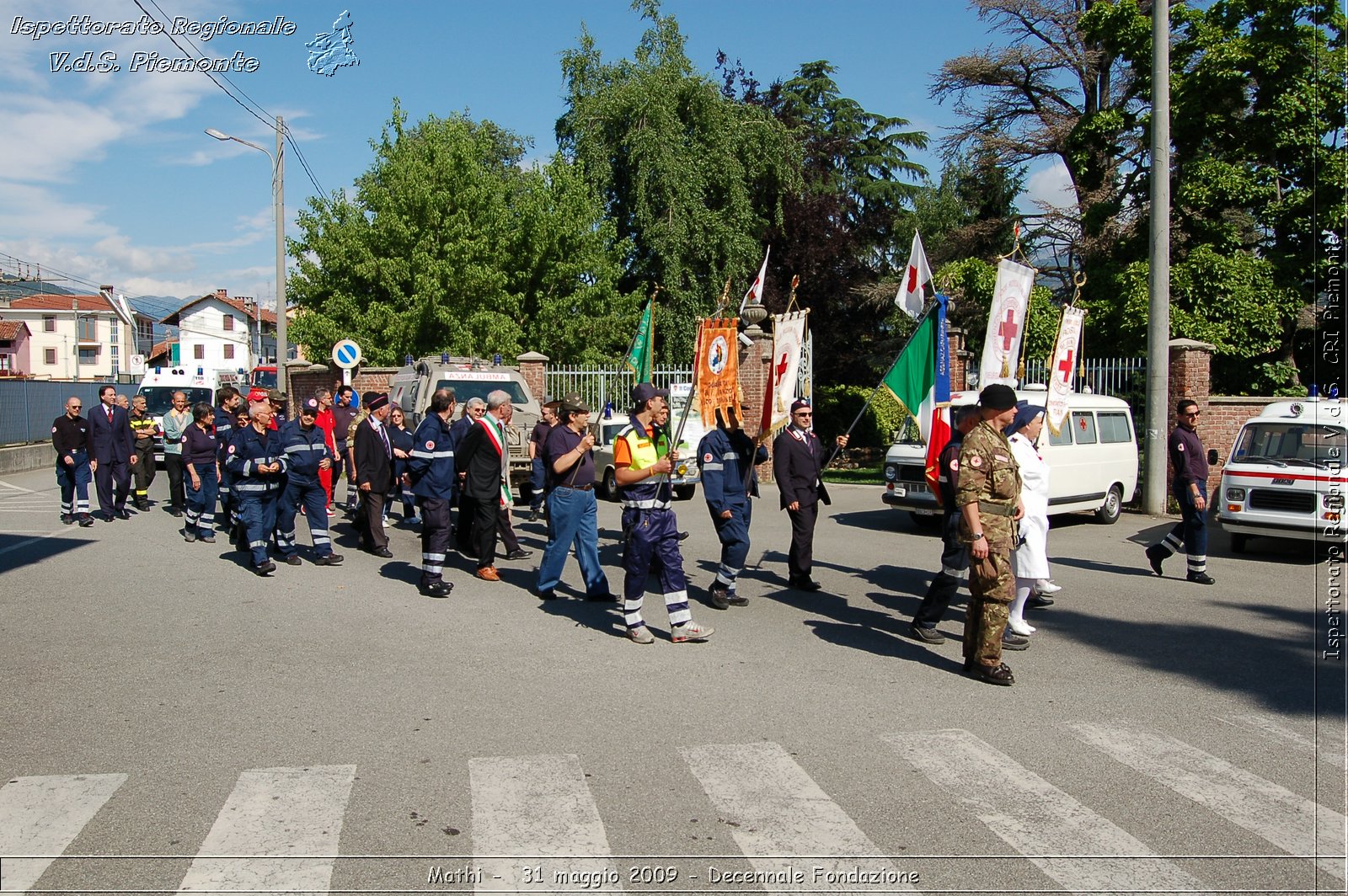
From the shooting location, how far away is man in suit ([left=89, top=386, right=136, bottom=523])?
48.0ft

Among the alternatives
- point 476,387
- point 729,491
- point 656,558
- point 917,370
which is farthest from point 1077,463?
point 476,387

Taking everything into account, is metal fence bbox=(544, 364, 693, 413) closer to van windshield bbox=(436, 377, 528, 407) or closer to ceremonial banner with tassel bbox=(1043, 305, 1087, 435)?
van windshield bbox=(436, 377, 528, 407)

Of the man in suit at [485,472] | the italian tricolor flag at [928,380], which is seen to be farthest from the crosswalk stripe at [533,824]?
the italian tricolor flag at [928,380]

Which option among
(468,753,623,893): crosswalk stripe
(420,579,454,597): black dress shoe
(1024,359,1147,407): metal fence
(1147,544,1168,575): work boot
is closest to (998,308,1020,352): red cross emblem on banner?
(1147,544,1168,575): work boot

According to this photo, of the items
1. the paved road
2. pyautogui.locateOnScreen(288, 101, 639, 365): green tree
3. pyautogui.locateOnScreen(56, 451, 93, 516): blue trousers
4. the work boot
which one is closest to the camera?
the paved road

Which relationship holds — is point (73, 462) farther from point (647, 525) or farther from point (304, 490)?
point (647, 525)

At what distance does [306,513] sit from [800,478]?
5.53 metres

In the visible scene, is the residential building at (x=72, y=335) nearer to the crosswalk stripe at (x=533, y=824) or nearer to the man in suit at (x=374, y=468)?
the man in suit at (x=374, y=468)

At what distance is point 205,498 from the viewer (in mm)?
12992

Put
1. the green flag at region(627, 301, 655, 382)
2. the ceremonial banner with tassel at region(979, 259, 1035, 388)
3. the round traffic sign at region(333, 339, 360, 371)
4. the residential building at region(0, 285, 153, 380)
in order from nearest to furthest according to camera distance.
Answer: the ceremonial banner with tassel at region(979, 259, 1035, 388), the green flag at region(627, 301, 655, 382), the round traffic sign at region(333, 339, 360, 371), the residential building at region(0, 285, 153, 380)

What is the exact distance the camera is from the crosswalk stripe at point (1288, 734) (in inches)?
213

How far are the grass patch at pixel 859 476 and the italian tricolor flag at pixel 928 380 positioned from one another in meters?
12.8

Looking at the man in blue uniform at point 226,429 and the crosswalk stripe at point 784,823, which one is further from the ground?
the man in blue uniform at point 226,429

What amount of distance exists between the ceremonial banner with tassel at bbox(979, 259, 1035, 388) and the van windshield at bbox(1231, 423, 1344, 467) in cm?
453
